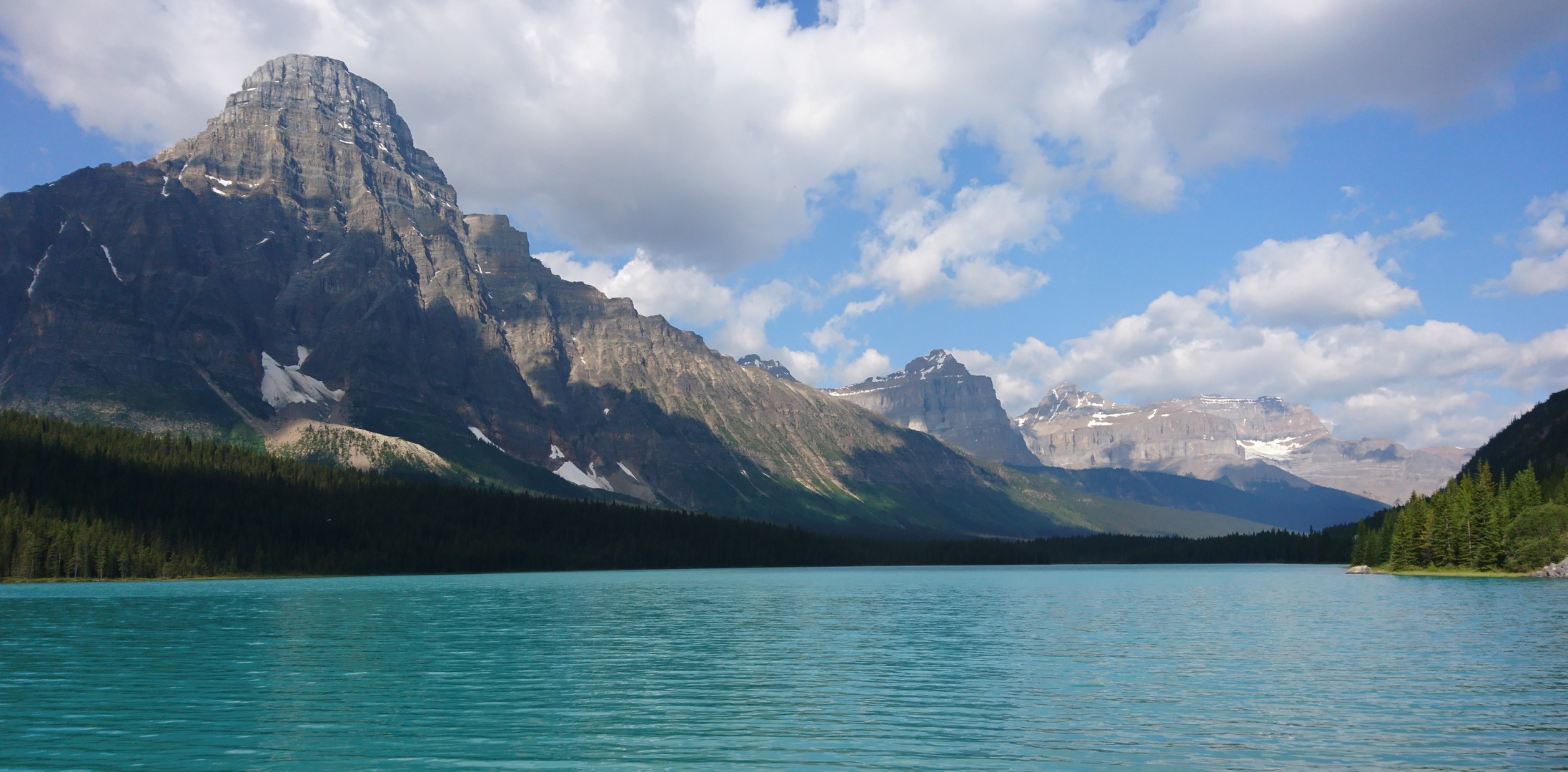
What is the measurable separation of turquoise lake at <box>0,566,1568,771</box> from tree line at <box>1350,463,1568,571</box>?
171ft

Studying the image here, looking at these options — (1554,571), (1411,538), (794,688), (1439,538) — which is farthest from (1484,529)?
(794,688)

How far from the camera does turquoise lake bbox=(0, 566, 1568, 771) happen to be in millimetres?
32344

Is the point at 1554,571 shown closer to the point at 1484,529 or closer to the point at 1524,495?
the point at 1484,529

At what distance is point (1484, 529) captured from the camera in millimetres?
152625

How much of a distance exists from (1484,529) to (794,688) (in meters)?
148

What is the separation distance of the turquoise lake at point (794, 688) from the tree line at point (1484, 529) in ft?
171

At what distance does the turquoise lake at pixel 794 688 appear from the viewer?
106 feet

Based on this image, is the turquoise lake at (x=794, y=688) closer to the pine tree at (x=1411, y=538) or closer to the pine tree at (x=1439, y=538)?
the pine tree at (x=1439, y=538)

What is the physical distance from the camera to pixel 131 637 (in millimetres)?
71375

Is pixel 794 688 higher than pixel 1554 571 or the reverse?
the reverse

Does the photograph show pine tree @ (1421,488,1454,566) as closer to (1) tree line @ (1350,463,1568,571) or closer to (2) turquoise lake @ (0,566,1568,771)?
(1) tree line @ (1350,463,1568,571)

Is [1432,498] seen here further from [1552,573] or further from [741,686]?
[741,686]

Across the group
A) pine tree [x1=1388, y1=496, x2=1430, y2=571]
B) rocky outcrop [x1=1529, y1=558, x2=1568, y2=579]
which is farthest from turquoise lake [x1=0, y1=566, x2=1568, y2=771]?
pine tree [x1=1388, y1=496, x2=1430, y2=571]

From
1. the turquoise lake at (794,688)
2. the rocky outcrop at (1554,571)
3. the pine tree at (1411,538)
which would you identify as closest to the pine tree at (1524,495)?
the pine tree at (1411,538)
